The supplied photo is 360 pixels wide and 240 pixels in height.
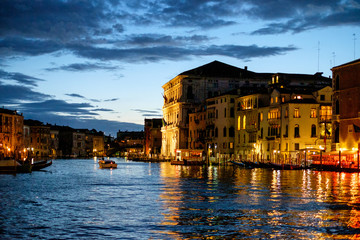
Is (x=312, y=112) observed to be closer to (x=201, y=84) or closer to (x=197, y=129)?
(x=197, y=129)

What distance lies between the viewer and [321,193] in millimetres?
29047

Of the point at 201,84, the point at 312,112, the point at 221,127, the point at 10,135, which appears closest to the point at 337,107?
the point at 312,112

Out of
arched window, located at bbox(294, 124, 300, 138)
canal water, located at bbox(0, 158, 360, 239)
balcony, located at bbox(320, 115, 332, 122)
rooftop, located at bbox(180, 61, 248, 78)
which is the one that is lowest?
canal water, located at bbox(0, 158, 360, 239)

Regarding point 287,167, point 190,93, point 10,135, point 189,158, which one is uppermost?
point 190,93

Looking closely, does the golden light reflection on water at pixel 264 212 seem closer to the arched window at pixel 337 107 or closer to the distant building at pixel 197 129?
the arched window at pixel 337 107

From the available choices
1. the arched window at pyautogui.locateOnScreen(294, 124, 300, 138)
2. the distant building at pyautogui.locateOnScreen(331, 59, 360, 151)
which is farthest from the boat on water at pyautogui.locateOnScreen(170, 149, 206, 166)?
the distant building at pyautogui.locateOnScreen(331, 59, 360, 151)

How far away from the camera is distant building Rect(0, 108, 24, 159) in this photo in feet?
309

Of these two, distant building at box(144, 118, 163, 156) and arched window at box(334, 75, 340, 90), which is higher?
arched window at box(334, 75, 340, 90)

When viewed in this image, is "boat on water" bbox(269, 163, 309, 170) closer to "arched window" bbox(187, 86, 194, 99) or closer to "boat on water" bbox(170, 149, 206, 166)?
"boat on water" bbox(170, 149, 206, 166)

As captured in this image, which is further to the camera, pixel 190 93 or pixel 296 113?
pixel 190 93

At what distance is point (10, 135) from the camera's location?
97812 mm

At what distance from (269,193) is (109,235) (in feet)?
46.2

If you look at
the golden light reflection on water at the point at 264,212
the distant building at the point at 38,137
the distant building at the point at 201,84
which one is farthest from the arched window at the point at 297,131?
the distant building at the point at 38,137

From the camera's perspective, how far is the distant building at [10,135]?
9414cm
